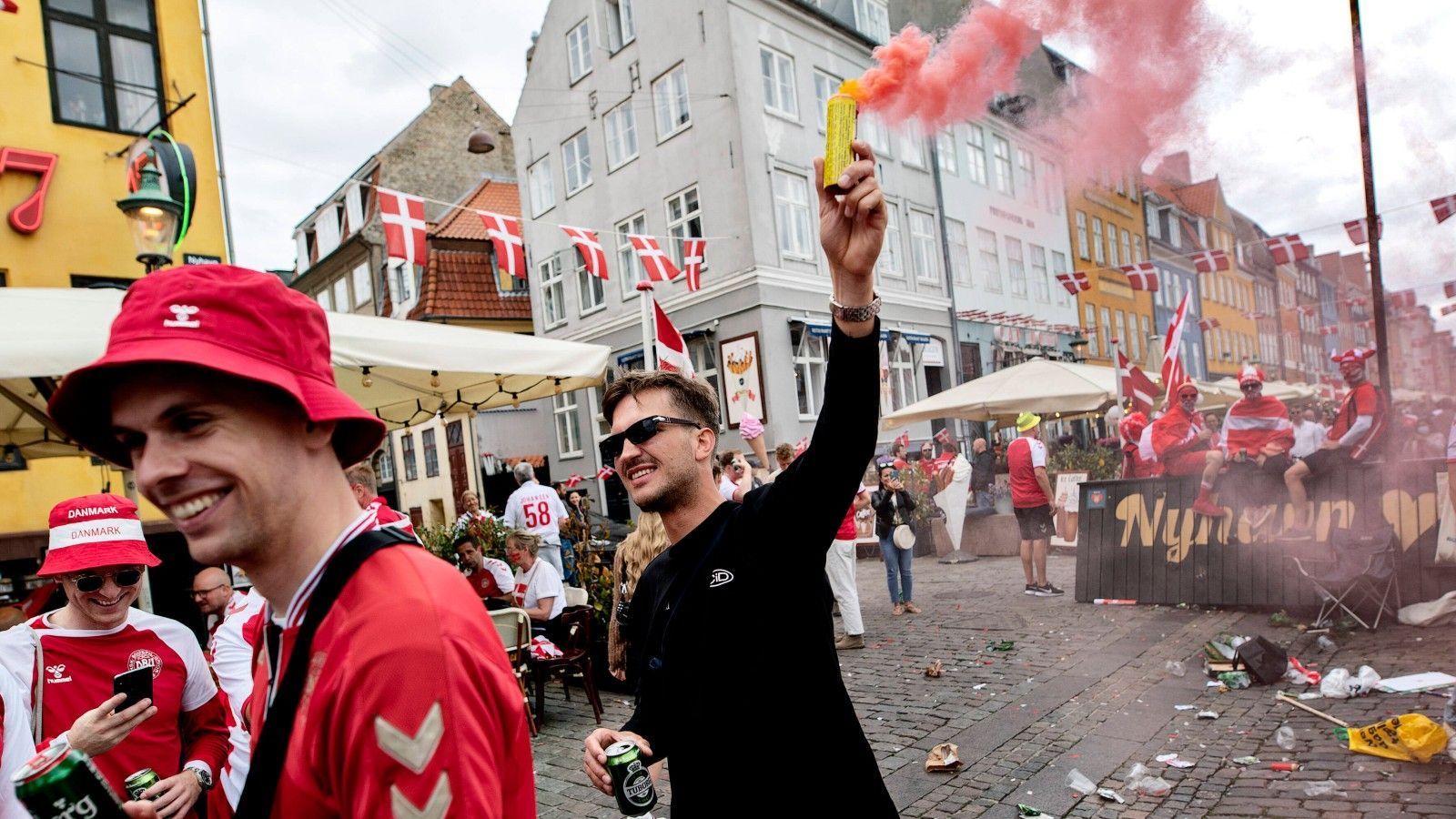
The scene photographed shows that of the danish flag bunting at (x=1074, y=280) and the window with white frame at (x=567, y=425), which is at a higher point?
the danish flag bunting at (x=1074, y=280)

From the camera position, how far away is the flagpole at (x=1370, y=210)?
6082 mm

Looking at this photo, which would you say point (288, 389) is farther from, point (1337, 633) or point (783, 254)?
point (783, 254)

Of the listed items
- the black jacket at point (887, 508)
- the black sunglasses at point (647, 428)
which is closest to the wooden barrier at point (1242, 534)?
the black jacket at point (887, 508)

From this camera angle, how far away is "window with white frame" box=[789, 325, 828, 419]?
21266 mm

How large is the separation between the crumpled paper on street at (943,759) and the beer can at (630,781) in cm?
358

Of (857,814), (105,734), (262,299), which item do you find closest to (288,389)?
(262,299)

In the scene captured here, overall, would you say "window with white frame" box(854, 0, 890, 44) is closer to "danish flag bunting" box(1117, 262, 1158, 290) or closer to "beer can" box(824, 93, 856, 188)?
"danish flag bunting" box(1117, 262, 1158, 290)

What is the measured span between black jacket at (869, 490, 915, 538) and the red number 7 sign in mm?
11831

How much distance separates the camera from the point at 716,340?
70.6 feet

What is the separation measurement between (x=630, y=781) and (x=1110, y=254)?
12.5m

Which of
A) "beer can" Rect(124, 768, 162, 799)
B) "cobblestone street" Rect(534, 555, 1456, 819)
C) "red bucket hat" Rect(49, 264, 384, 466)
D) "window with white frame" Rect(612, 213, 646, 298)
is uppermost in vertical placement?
"window with white frame" Rect(612, 213, 646, 298)

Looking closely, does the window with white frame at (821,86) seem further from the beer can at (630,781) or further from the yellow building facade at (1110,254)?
the beer can at (630,781)

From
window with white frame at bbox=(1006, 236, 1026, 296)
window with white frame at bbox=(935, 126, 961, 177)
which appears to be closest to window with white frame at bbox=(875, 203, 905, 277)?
window with white frame at bbox=(935, 126, 961, 177)

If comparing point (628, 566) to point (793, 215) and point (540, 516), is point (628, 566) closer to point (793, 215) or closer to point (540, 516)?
point (540, 516)
